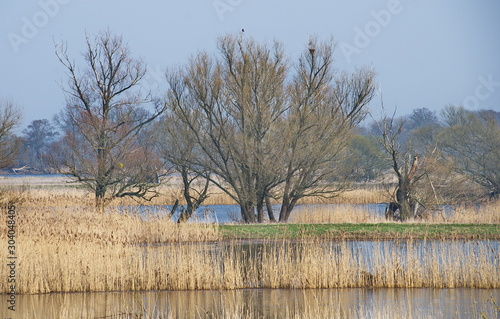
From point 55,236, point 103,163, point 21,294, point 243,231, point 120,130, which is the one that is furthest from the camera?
point 120,130

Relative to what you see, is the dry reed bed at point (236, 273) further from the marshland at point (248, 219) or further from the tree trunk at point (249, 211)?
the tree trunk at point (249, 211)

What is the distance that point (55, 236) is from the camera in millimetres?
15938

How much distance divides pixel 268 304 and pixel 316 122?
1413cm

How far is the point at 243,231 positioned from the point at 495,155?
61.8 ft

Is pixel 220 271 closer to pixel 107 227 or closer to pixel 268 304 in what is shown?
pixel 268 304

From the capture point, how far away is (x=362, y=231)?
66.9 ft

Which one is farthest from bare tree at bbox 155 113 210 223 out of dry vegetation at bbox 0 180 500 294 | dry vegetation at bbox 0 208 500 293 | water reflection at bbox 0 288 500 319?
water reflection at bbox 0 288 500 319

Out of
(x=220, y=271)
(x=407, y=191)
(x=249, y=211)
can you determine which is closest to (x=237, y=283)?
(x=220, y=271)

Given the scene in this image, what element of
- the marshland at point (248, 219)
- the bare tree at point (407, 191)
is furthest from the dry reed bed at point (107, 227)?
the bare tree at point (407, 191)

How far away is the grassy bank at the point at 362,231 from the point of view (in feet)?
63.1

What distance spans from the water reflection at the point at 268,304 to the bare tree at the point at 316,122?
39.7 ft

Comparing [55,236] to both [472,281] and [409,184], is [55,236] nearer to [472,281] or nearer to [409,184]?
[472,281]

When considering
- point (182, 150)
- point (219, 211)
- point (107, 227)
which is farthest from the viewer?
point (219, 211)

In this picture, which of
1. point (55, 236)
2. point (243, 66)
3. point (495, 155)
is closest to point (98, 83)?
point (243, 66)
